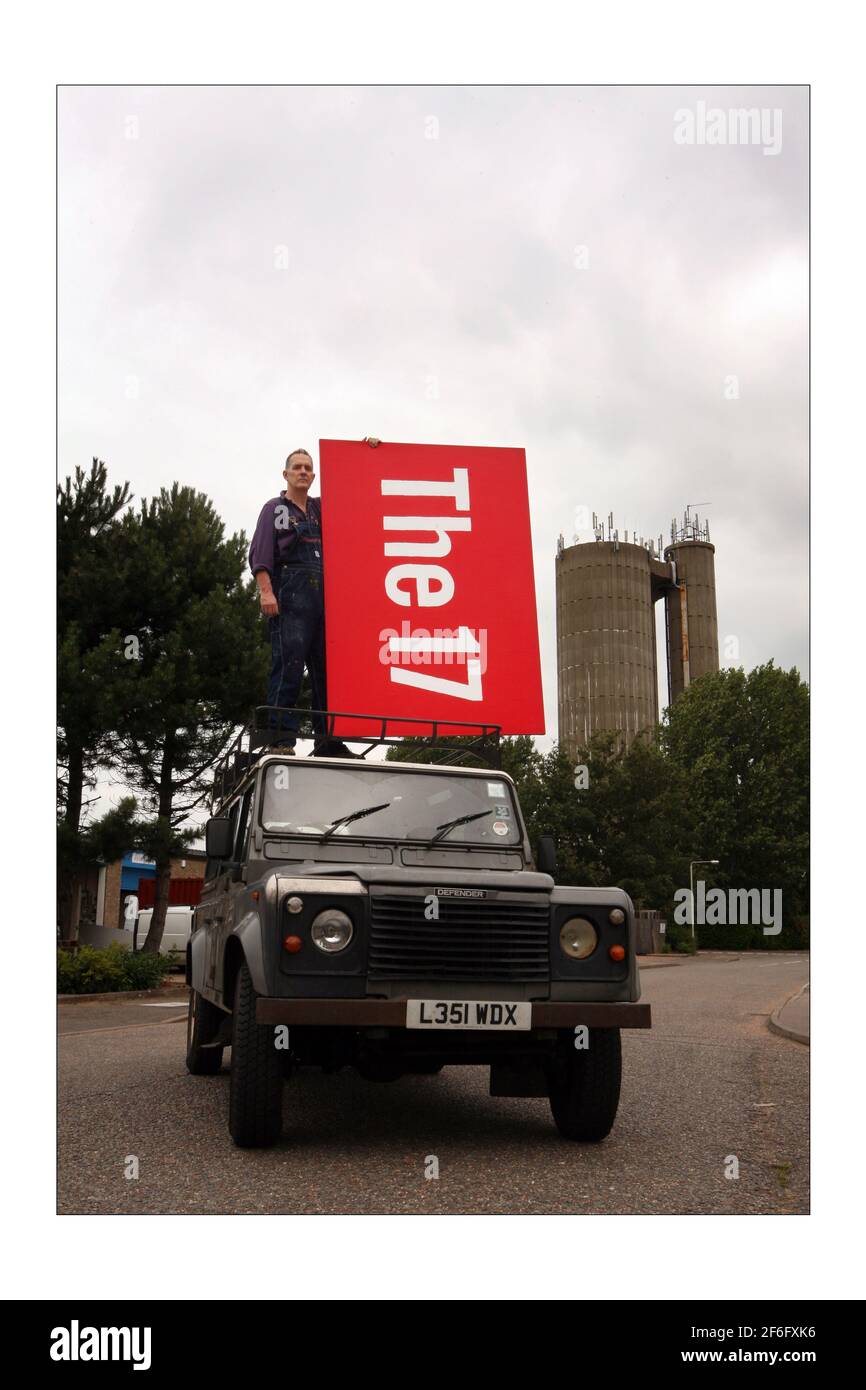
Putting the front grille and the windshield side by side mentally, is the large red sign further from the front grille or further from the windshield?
the front grille

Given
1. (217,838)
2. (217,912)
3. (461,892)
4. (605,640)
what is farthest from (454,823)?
(605,640)

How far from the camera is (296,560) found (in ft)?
28.2

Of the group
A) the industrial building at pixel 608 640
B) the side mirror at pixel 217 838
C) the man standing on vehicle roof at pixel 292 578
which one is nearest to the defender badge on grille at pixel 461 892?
the side mirror at pixel 217 838

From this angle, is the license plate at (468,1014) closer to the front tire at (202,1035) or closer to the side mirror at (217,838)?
the side mirror at (217,838)

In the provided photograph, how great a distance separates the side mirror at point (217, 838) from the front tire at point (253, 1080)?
1.27m

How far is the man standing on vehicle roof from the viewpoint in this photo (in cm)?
852

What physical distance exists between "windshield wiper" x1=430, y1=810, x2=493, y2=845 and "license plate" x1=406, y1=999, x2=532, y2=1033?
1374mm

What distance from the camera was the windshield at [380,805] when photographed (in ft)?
21.6

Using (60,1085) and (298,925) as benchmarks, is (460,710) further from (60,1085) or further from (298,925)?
(60,1085)

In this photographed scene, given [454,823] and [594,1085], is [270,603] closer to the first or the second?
[454,823]

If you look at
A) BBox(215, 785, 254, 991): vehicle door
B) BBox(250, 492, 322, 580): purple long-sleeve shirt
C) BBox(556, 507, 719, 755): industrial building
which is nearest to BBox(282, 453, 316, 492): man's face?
BBox(250, 492, 322, 580): purple long-sleeve shirt

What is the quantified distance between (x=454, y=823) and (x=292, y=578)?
2.73 meters

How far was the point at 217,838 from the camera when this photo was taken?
6.66 m

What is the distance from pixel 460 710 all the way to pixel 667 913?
42728 millimetres
